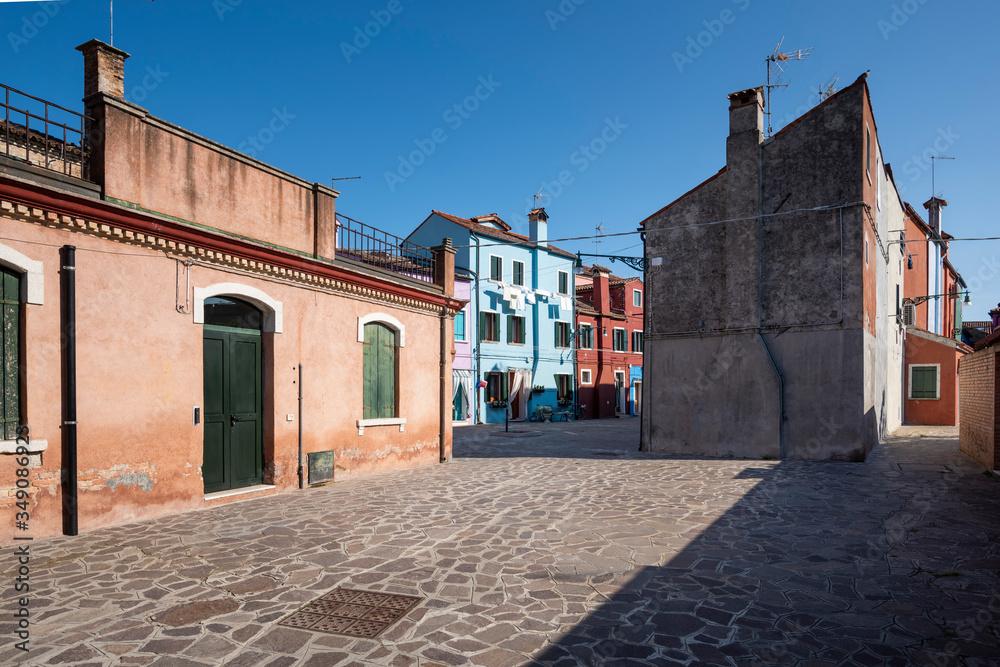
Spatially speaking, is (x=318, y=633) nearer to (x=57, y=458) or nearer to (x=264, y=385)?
(x=57, y=458)

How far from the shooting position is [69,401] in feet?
22.6

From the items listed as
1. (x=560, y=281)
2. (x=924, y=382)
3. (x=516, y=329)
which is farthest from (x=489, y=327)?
(x=924, y=382)

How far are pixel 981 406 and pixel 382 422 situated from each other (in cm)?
1266

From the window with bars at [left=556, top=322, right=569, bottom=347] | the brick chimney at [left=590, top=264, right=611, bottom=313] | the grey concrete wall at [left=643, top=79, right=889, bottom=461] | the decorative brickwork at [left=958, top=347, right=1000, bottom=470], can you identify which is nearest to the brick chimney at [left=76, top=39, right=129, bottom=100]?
the grey concrete wall at [left=643, top=79, right=889, bottom=461]

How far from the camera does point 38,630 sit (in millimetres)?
4371

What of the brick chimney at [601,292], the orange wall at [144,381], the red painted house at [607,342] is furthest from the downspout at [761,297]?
the brick chimney at [601,292]

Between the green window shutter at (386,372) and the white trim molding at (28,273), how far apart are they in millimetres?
6169

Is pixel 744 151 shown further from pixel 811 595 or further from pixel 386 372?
pixel 811 595

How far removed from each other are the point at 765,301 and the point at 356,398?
10.4 meters

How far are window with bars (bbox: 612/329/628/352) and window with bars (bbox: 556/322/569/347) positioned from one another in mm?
4434

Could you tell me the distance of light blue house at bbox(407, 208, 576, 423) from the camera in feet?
96.9

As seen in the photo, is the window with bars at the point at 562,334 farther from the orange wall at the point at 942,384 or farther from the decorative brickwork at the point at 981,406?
the decorative brickwork at the point at 981,406

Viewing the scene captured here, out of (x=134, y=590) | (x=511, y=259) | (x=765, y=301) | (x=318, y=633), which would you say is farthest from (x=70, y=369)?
(x=511, y=259)

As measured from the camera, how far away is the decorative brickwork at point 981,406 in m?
11.6
